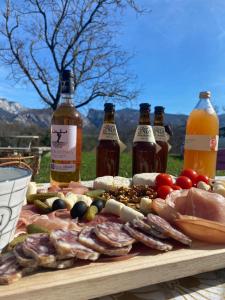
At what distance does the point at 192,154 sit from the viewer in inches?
58.6

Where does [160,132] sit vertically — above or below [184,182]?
above

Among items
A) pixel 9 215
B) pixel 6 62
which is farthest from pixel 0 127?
pixel 9 215

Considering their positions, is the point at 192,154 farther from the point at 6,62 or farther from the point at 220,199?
the point at 6,62

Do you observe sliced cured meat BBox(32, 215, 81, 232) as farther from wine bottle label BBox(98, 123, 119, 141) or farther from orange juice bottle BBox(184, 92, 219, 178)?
orange juice bottle BBox(184, 92, 219, 178)

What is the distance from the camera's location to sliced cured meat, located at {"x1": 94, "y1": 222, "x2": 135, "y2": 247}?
0.60m

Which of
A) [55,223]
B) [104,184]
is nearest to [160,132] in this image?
[104,184]

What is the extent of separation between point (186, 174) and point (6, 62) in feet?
23.8

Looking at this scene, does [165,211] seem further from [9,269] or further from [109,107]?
[109,107]

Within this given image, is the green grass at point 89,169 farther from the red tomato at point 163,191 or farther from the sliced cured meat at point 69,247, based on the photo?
the sliced cured meat at point 69,247

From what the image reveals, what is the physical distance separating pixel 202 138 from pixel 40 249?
988 mm

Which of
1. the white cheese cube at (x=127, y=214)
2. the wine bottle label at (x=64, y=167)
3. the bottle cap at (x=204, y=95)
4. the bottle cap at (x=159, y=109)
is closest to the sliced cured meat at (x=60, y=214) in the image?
the white cheese cube at (x=127, y=214)

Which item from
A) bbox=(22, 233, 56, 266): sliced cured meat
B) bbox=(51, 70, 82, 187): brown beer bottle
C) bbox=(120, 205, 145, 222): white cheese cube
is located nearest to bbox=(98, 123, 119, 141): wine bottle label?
bbox=(51, 70, 82, 187): brown beer bottle

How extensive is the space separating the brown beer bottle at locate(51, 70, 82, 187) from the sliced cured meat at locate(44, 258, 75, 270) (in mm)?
657

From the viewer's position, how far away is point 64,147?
47.2 inches
